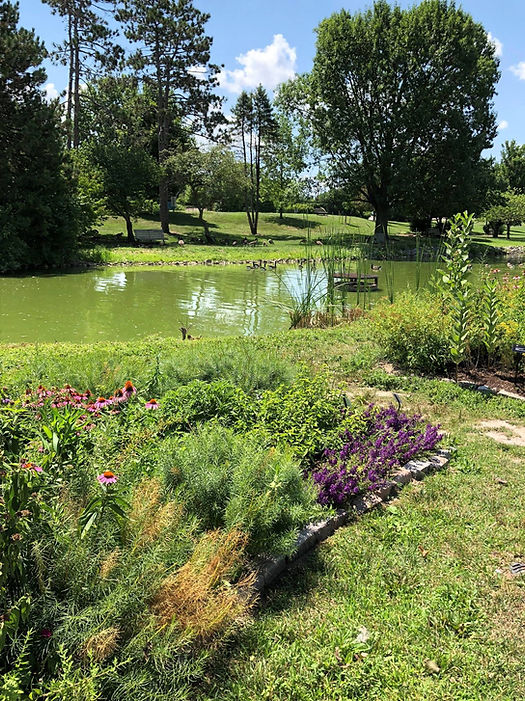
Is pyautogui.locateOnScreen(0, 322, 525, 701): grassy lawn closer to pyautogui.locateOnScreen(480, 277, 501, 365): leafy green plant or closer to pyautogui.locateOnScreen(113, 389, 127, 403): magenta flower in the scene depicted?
pyautogui.locateOnScreen(113, 389, 127, 403): magenta flower

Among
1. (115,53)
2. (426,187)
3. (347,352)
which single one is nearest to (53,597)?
(347,352)

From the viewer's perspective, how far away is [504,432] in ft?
15.2

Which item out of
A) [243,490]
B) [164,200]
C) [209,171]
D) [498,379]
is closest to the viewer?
[243,490]

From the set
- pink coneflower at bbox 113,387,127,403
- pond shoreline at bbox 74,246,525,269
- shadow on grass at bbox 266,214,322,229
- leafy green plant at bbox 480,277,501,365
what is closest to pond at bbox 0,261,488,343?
pond shoreline at bbox 74,246,525,269

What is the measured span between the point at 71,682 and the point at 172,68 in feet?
113

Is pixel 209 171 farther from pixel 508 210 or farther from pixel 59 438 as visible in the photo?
pixel 59 438

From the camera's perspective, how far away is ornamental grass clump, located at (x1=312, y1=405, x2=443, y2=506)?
3.25 metres

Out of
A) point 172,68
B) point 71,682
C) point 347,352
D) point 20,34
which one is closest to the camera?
point 71,682

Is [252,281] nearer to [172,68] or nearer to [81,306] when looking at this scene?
[81,306]

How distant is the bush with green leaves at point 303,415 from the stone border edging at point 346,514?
1.55 feet

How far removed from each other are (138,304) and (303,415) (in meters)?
9.69

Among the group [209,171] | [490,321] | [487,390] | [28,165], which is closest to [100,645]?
[487,390]

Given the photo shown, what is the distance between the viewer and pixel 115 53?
24.8 m

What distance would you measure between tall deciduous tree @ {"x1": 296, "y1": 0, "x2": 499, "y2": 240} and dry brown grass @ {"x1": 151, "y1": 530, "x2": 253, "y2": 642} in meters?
30.4
